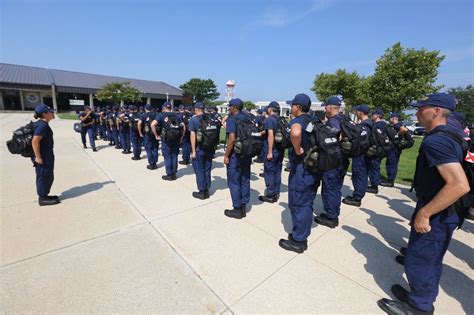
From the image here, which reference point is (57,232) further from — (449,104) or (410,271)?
(449,104)

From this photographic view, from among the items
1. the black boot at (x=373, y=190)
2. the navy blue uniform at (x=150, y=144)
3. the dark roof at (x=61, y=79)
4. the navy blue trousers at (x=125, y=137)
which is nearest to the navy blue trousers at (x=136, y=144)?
the navy blue trousers at (x=125, y=137)

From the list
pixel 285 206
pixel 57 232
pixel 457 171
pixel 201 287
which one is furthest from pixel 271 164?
pixel 57 232

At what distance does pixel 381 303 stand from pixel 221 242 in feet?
6.26

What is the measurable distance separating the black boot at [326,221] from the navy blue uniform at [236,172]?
133 cm

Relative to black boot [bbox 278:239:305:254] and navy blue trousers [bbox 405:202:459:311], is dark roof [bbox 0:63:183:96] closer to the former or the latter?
black boot [bbox 278:239:305:254]

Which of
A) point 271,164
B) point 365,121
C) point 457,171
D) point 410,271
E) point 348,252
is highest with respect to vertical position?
point 365,121

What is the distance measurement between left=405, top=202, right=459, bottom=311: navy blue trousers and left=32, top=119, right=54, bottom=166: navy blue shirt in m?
5.38

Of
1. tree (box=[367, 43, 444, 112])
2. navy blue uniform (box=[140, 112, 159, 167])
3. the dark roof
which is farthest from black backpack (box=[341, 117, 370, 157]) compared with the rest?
the dark roof

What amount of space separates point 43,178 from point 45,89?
134 ft

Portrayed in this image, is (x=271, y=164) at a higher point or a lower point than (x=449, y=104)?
lower

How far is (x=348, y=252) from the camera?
300 centimetres

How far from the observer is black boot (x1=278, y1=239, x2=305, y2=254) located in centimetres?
294

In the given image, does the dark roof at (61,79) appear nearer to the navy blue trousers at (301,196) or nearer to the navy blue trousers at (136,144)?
the navy blue trousers at (136,144)

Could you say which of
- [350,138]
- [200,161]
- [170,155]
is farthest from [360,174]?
[170,155]
